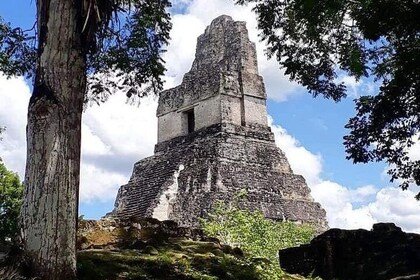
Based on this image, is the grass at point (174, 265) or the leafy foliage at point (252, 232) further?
the leafy foliage at point (252, 232)

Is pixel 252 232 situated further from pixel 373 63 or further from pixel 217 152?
pixel 373 63

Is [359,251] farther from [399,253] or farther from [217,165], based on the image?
[217,165]

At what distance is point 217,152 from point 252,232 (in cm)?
473

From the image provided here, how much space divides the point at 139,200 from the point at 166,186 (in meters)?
1.51

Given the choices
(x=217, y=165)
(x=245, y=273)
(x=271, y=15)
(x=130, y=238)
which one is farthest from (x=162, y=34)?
(x=217, y=165)

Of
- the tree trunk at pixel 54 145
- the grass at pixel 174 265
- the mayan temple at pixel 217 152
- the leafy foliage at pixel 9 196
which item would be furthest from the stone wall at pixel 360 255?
the leafy foliage at pixel 9 196

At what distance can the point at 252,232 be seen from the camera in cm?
1466

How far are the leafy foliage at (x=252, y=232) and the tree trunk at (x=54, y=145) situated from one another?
30.9 ft

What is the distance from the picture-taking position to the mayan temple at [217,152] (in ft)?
60.0

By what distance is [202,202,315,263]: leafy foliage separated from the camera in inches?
543

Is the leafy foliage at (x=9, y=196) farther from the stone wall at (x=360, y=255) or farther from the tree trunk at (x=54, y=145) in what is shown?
the tree trunk at (x=54, y=145)

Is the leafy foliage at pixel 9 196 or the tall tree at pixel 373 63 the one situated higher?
the leafy foliage at pixel 9 196

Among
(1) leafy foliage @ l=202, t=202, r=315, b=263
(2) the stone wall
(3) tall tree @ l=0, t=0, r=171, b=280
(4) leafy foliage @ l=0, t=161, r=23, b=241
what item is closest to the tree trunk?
(3) tall tree @ l=0, t=0, r=171, b=280

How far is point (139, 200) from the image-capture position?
19.7 metres
